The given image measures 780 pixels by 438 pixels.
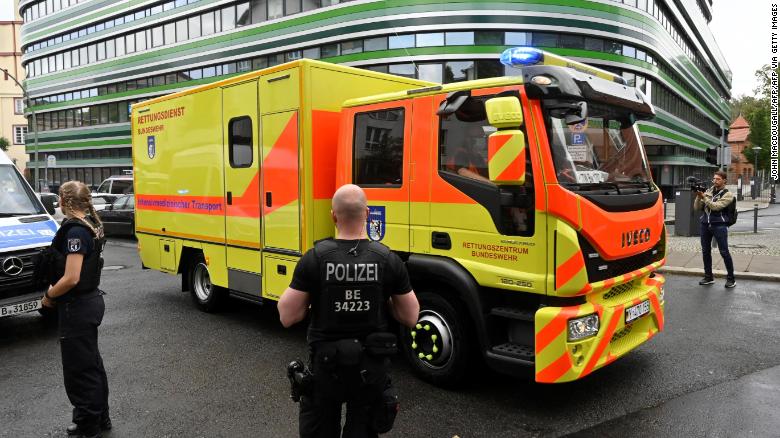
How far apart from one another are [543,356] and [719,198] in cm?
645

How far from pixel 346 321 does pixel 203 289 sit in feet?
17.9

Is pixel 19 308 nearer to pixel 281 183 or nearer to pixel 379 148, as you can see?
pixel 281 183

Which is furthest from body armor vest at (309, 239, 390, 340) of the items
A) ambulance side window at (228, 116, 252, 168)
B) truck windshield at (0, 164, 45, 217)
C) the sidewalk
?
the sidewalk

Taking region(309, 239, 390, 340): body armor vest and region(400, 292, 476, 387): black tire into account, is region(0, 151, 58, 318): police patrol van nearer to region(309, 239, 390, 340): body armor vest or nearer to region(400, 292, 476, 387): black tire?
region(400, 292, 476, 387): black tire

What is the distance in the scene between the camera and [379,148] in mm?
5133

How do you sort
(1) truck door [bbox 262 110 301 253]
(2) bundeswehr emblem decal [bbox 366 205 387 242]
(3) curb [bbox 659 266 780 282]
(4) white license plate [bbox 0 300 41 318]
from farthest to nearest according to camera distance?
1. (3) curb [bbox 659 266 780 282]
2. (4) white license plate [bbox 0 300 41 318]
3. (1) truck door [bbox 262 110 301 253]
4. (2) bundeswehr emblem decal [bbox 366 205 387 242]

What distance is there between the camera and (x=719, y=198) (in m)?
8.90

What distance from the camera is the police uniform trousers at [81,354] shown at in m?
3.91

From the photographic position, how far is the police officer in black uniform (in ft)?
8.69

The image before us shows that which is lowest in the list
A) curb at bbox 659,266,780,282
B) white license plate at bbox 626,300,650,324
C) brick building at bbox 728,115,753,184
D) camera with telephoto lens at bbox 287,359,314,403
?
curb at bbox 659,266,780,282

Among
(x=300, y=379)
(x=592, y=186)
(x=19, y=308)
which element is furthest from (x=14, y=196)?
(x=592, y=186)

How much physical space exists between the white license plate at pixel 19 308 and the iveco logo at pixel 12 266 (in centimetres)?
33

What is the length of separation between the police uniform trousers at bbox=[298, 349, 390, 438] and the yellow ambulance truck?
1.71 m

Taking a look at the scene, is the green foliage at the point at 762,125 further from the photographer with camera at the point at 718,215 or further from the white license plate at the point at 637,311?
the white license plate at the point at 637,311
